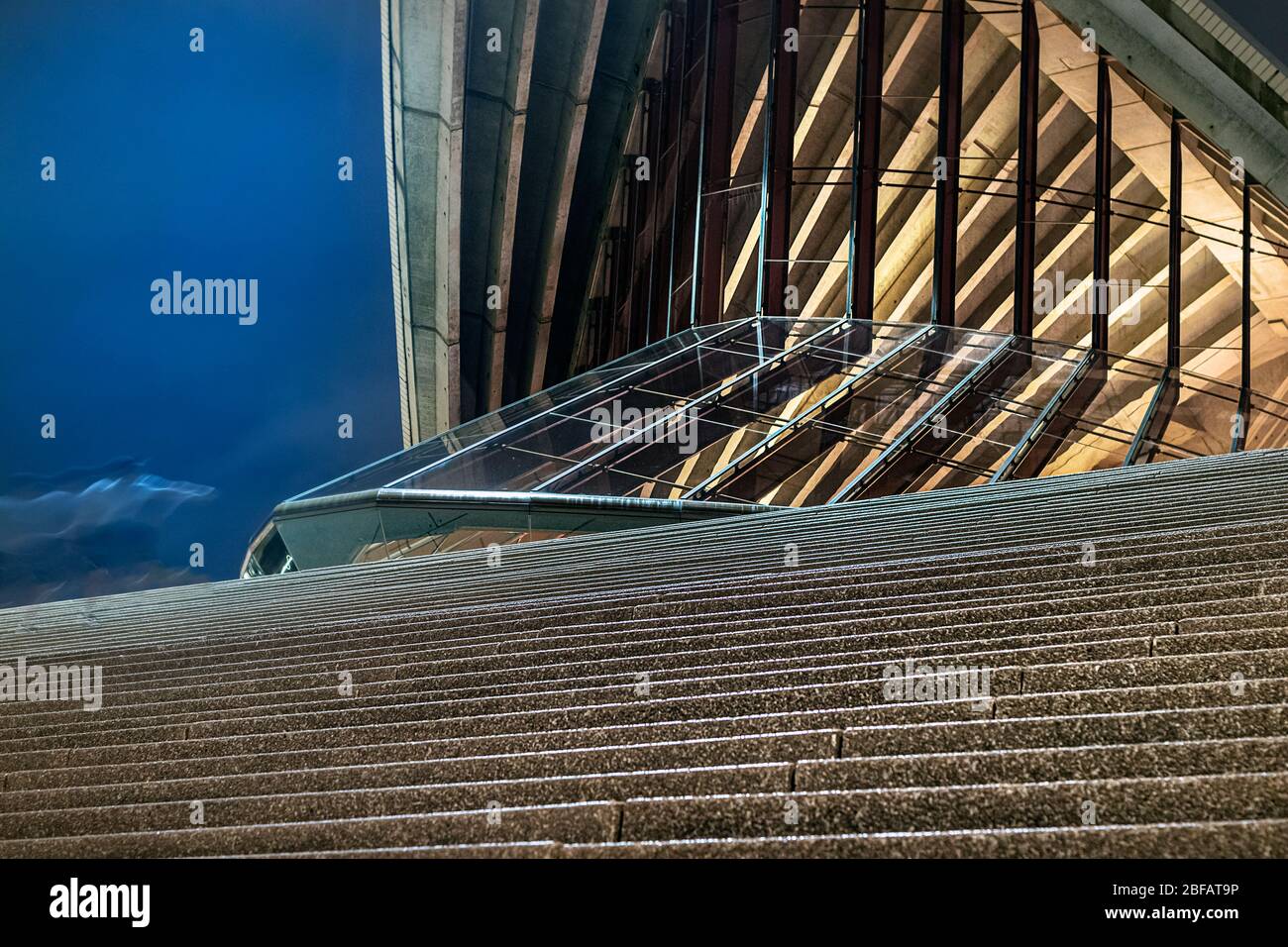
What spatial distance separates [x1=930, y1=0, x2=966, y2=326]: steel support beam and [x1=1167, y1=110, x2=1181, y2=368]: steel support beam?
9.20 ft

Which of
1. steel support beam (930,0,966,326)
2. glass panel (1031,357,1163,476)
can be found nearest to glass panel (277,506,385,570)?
glass panel (1031,357,1163,476)

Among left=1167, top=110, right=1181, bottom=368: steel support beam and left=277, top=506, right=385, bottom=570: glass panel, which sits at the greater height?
left=1167, top=110, right=1181, bottom=368: steel support beam

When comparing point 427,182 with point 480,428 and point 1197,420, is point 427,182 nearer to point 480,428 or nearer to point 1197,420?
point 480,428

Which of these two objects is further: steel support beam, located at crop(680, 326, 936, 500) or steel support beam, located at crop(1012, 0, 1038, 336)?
steel support beam, located at crop(1012, 0, 1038, 336)

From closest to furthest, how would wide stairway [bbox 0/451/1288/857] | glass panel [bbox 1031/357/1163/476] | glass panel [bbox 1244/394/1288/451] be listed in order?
1. wide stairway [bbox 0/451/1288/857]
2. glass panel [bbox 1031/357/1163/476]
3. glass panel [bbox 1244/394/1288/451]

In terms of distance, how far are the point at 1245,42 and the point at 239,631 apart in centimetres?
1161

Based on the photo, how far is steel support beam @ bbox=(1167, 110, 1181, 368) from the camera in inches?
626

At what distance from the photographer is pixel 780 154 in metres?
17.7
